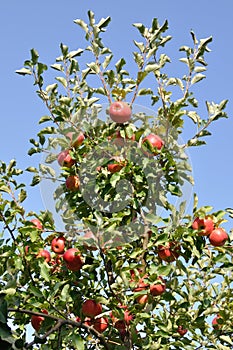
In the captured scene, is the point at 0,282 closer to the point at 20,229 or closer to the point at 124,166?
the point at 20,229

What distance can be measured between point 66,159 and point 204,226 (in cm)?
131

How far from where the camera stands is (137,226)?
4.21 meters

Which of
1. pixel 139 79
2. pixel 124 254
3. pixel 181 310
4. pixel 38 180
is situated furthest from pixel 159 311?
pixel 139 79

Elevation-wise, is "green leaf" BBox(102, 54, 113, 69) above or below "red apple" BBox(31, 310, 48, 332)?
above

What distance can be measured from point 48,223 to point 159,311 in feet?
4.78

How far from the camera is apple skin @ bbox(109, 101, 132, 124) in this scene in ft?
13.7

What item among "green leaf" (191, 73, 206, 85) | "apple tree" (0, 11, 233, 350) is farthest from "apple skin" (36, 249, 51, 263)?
"green leaf" (191, 73, 206, 85)

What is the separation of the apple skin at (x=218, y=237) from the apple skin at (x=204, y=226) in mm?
39

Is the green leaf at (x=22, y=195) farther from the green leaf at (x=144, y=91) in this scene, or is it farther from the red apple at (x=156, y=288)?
the red apple at (x=156, y=288)

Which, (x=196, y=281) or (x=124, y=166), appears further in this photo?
(x=196, y=281)

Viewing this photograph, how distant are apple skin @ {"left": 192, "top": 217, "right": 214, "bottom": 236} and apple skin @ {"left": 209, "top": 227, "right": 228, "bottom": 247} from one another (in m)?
0.04

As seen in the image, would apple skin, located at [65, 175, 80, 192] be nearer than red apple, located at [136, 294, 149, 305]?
No

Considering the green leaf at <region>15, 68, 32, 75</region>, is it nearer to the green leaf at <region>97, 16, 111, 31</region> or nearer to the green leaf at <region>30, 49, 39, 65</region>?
the green leaf at <region>30, 49, 39, 65</region>

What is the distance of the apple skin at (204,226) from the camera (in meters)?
4.10
